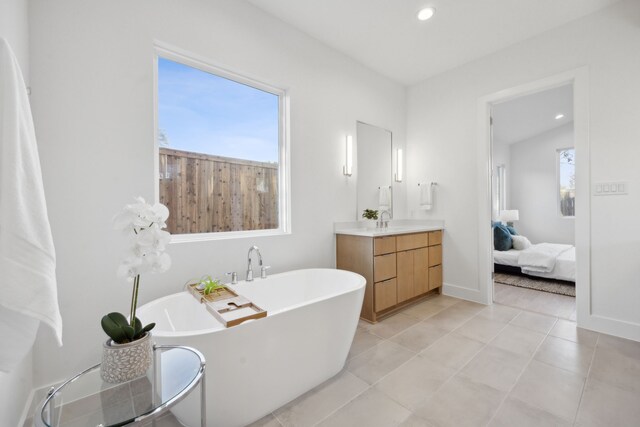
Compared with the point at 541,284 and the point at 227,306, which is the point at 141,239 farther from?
the point at 541,284

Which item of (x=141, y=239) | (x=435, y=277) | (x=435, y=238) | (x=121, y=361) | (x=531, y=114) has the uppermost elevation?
(x=531, y=114)

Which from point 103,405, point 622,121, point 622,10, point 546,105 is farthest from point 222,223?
point 546,105

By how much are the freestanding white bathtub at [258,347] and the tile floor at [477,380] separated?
0.12 m

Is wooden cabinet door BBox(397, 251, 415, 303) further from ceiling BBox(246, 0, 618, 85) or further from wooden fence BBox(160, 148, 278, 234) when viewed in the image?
ceiling BBox(246, 0, 618, 85)

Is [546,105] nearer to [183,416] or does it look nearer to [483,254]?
[483,254]

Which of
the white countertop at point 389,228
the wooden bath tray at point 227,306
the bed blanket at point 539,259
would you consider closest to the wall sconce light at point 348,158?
the white countertop at point 389,228

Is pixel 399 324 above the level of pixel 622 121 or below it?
below

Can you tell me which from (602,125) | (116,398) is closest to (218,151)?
(116,398)

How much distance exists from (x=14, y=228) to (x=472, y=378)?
231 cm

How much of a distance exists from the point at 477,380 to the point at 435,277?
1747 millimetres

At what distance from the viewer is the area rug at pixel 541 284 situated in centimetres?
361

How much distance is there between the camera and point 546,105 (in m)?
4.70

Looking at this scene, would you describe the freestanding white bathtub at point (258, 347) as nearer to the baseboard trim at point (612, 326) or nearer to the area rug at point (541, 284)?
the baseboard trim at point (612, 326)

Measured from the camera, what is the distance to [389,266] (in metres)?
2.81
